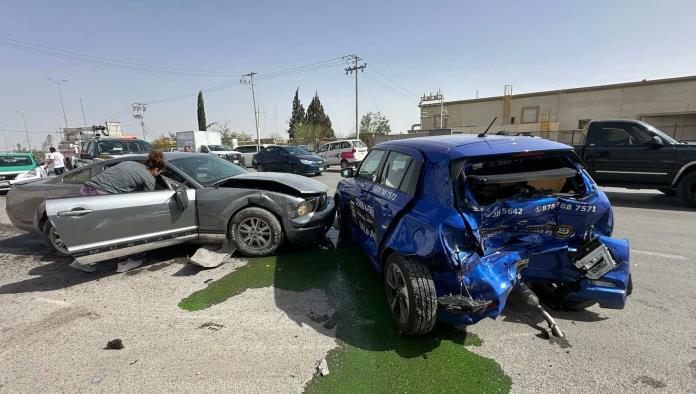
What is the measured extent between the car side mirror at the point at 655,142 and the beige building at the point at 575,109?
25.0 meters

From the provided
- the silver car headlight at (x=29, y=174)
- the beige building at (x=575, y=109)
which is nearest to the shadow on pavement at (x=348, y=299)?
the silver car headlight at (x=29, y=174)

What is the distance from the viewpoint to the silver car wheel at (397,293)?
2.73 meters

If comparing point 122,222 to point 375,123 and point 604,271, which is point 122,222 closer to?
point 604,271

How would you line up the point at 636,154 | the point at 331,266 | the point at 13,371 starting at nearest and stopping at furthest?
the point at 13,371
the point at 331,266
the point at 636,154

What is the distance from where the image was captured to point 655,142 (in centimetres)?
774

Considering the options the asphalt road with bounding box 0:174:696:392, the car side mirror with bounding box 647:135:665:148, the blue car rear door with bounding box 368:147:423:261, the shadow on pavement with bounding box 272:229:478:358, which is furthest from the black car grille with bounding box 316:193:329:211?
the car side mirror with bounding box 647:135:665:148

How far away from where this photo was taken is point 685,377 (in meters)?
2.32

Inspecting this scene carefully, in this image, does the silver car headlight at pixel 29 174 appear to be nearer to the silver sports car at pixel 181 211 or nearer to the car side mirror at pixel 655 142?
the silver sports car at pixel 181 211

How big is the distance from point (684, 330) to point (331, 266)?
11.2ft

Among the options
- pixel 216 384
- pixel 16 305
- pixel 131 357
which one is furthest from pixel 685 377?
pixel 16 305

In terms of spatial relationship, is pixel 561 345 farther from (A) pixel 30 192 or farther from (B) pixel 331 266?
(A) pixel 30 192

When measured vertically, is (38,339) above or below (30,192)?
below

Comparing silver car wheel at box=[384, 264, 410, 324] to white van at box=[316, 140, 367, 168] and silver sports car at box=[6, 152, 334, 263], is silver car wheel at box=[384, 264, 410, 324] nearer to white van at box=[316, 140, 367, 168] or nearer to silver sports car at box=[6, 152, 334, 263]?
silver sports car at box=[6, 152, 334, 263]

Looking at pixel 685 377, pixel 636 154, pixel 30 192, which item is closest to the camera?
pixel 685 377
